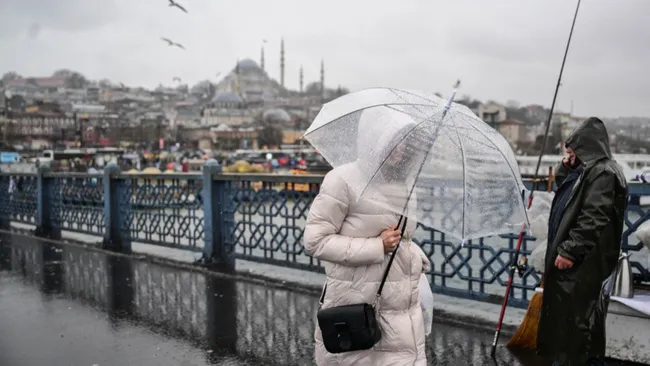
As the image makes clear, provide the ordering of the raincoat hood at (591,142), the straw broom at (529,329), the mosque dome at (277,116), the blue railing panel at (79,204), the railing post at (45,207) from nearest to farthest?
the raincoat hood at (591,142)
the straw broom at (529,329)
the blue railing panel at (79,204)
the railing post at (45,207)
the mosque dome at (277,116)

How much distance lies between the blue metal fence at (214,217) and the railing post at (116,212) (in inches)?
0.6

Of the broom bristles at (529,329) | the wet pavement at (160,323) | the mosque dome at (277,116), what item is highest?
the mosque dome at (277,116)

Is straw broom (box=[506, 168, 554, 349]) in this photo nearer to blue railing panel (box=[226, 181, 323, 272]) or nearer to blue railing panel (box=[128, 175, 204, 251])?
blue railing panel (box=[226, 181, 323, 272])

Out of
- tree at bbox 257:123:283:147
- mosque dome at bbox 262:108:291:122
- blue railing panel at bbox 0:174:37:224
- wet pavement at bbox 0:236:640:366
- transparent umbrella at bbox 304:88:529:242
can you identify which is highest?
Result: mosque dome at bbox 262:108:291:122

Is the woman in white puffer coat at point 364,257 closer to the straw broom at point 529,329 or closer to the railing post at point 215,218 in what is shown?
the straw broom at point 529,329

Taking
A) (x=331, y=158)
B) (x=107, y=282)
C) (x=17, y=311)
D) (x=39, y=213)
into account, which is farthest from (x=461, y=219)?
(x=39, y=213)

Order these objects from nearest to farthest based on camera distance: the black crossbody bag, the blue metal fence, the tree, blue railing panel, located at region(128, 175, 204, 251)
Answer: the black crossbody bag
the blue metal fence
blue railing panel, located at region(128, 175, 204, 251)
the tree

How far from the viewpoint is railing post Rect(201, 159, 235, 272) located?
834cm

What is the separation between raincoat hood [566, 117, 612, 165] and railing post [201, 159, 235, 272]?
5316 mm

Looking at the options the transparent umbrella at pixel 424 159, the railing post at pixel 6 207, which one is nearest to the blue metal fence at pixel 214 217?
the railing post at pixel 6 207

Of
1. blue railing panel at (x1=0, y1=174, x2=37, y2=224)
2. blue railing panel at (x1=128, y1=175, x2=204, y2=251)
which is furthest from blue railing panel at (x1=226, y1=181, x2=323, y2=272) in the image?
blue railing panel at (x1=0, y1=174, x2=37, y2=224)

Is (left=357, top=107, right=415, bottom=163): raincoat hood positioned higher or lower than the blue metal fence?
higher

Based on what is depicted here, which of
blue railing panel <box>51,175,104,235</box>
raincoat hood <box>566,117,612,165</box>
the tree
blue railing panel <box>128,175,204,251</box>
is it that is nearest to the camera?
raincoat hood <box>566,117,612,165</box>

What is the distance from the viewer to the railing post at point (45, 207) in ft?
39.9
